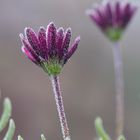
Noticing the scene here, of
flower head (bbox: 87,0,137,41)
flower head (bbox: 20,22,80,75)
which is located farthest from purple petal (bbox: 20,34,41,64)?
flower head (bbox: 87,0,137,41)

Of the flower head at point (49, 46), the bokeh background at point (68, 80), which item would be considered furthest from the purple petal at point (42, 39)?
the bokeh background at point (68, 80)

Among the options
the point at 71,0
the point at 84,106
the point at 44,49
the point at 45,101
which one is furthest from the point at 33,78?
the point at 44,49

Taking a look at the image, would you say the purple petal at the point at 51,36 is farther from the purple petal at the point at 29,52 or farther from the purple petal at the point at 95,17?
A: the purple petal at the point at 95,17

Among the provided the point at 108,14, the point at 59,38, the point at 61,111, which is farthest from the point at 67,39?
the point at 108,14

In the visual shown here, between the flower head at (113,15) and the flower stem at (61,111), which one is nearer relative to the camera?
the flower stem at (61,111)

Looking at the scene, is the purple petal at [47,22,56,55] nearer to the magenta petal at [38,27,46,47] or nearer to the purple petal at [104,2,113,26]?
the magenta petal at [38,27,46,47]

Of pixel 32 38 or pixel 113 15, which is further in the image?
pixel 113 15

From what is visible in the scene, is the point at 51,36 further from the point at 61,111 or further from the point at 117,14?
the point at 117,14
